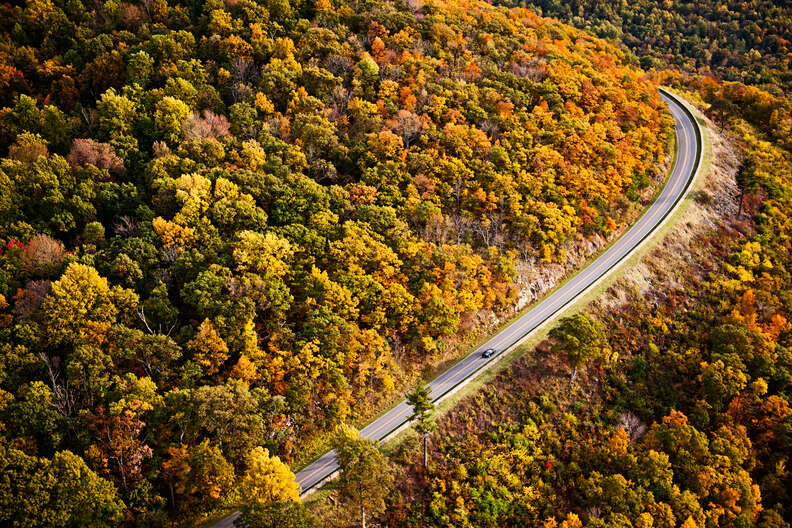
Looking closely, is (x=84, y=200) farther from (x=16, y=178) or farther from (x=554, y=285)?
(x=554, y=285)

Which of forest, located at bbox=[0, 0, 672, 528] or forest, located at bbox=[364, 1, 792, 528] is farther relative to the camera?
forest, located at bbox=[364, 1, 792, 528]

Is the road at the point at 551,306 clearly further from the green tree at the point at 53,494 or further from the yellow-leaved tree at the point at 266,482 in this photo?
the green tree at the point at 53,494

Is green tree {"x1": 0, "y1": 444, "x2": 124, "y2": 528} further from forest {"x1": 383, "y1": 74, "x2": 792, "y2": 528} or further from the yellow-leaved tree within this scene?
forest {"x1": 383, "y1": 74, "x2": 792, "y2": 528}

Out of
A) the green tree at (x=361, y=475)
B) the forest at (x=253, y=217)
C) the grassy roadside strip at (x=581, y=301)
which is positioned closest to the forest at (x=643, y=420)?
the grassy roadside strip at (x=581, y=301)

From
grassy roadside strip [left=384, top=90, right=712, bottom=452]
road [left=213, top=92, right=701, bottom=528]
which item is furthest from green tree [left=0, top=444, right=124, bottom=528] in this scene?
grassy roadside strip [left=384, top=90, right=712, bottom=452]

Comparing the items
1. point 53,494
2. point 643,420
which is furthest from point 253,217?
point 643,420

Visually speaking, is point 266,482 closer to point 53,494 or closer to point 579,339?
point 53,494
